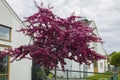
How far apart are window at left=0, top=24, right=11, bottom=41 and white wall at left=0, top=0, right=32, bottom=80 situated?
21 centimetres

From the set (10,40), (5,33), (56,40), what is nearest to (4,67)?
(10,40)

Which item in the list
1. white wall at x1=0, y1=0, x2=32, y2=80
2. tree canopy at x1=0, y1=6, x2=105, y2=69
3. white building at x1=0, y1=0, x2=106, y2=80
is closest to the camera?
tree canopy at x1=0, y1=6, x2=105, y2=69

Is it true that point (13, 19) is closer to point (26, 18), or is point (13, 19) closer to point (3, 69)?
point (3, 69)

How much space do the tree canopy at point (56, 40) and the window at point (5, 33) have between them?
19.7ft

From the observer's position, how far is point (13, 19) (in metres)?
17.3

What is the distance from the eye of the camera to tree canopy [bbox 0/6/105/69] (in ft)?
31.4

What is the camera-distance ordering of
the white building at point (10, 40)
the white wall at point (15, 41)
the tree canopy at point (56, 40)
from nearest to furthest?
the tree canopy at point (56, 40), the white building at point (10, 40), the white wall at point (15, 41)

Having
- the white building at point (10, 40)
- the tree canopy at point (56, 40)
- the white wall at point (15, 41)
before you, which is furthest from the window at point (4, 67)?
the tree canopy at point (56, 40)

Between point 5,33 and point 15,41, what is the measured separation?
3.82ft

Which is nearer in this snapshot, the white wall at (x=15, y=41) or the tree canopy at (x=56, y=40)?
the tree canopy at (x=56, y=40)

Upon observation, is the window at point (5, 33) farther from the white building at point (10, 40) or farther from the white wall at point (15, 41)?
the white wall at point (15, 41)

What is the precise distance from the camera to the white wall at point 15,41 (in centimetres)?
1634

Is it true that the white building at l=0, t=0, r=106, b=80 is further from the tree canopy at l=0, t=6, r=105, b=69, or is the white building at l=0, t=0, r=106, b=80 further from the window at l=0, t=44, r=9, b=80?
the tree canopy at l=0, t=6, r=105, b=69

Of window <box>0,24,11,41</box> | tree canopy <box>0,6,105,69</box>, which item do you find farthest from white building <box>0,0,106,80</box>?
tree canopy <box>0,6,105,69</box>
